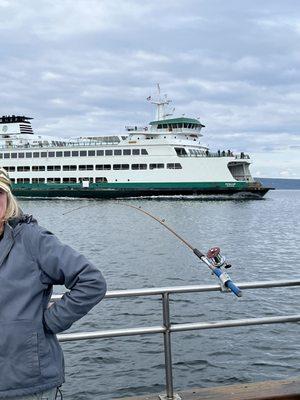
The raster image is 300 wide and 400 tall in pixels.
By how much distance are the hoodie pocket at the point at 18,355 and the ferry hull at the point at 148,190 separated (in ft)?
175

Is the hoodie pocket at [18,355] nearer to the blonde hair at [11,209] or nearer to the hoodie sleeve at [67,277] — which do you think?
the hoodie sleeve at [67,277]

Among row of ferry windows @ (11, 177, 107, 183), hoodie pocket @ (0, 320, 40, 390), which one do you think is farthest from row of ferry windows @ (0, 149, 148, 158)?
hoodie pocket @ (0, 320, 40, 390)

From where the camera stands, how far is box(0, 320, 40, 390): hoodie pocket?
6.39 ft

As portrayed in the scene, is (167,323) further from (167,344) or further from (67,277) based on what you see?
(67,277)

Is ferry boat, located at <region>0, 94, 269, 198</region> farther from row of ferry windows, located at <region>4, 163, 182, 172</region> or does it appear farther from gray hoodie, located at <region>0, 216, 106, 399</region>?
gray hoodie, located at <region>0, 216, 106, 399</region>

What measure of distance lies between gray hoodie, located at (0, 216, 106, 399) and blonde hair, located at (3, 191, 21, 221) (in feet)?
0.12

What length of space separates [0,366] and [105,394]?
4921mm

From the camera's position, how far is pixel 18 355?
195 centimetres

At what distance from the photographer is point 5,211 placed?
2012mm

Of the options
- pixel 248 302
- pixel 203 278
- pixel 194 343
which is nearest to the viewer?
pixel 194 343

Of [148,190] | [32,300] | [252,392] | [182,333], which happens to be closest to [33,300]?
[32,300]

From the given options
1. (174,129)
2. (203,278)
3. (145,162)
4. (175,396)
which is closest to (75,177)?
(145,162)

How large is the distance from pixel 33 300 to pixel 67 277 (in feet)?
0.53

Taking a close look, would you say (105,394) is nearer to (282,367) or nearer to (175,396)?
(282,367)
